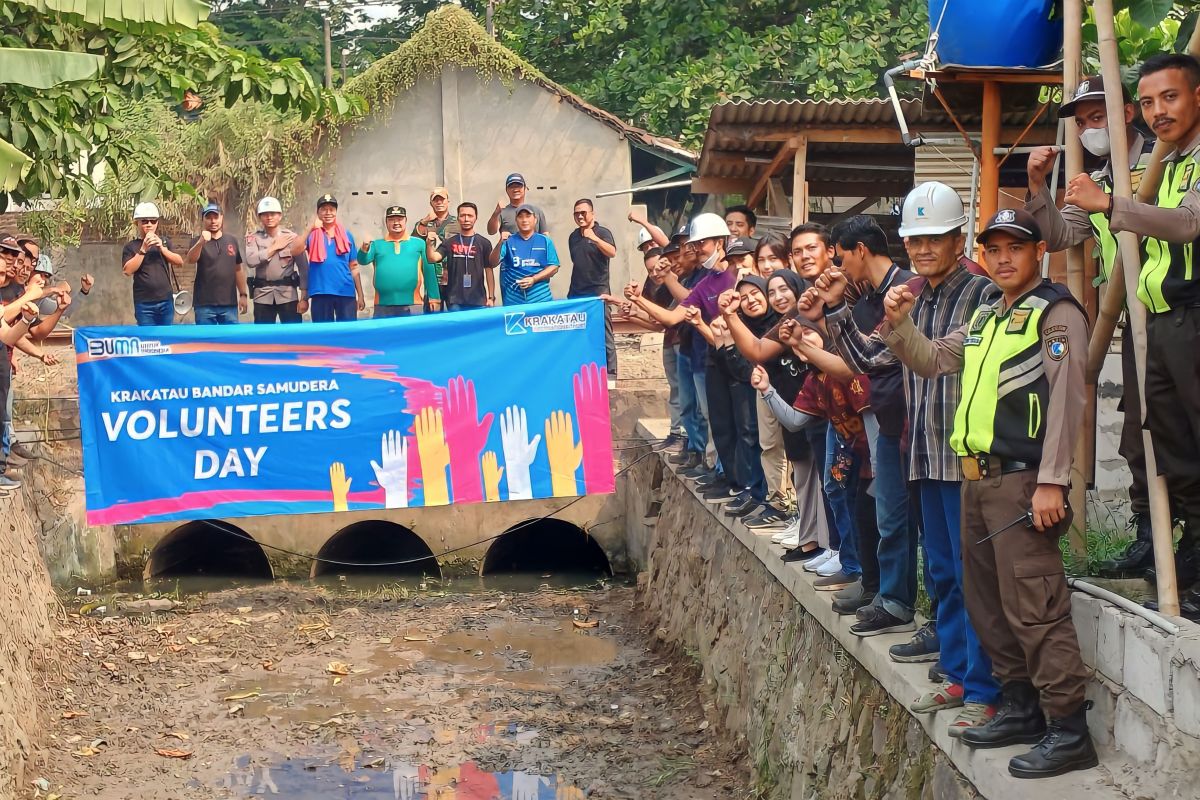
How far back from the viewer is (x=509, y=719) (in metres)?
8.73

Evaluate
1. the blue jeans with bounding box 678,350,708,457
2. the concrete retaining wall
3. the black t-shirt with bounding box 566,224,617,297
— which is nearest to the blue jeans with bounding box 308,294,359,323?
the black t-shirt with bounding box 566,224,617,297

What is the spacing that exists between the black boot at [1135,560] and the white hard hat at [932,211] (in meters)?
1.30

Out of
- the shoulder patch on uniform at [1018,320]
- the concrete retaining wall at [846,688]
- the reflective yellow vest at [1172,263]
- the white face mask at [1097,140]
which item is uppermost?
the white face mask at [1097,140]

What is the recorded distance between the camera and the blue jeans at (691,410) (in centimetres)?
1045

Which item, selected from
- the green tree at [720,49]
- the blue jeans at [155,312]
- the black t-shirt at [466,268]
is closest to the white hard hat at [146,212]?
the blue jeans at [155,312]

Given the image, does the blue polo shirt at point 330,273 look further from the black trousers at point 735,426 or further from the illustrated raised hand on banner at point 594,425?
the black trousers at point 735,426

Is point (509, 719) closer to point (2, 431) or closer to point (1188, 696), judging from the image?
point (2, 431)

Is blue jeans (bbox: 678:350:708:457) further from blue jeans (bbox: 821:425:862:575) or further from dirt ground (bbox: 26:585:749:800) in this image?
blue jeans (bbox: 821:425:862:575)

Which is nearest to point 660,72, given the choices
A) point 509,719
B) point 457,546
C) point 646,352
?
point 646,352

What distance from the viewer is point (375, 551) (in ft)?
51.3

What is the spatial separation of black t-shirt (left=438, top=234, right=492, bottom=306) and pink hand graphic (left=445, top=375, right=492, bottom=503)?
1.46m

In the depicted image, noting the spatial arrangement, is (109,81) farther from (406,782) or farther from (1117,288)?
(1117,288)

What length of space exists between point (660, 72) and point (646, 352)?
335 inches

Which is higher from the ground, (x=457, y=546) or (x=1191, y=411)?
(x=1191, y=411)
